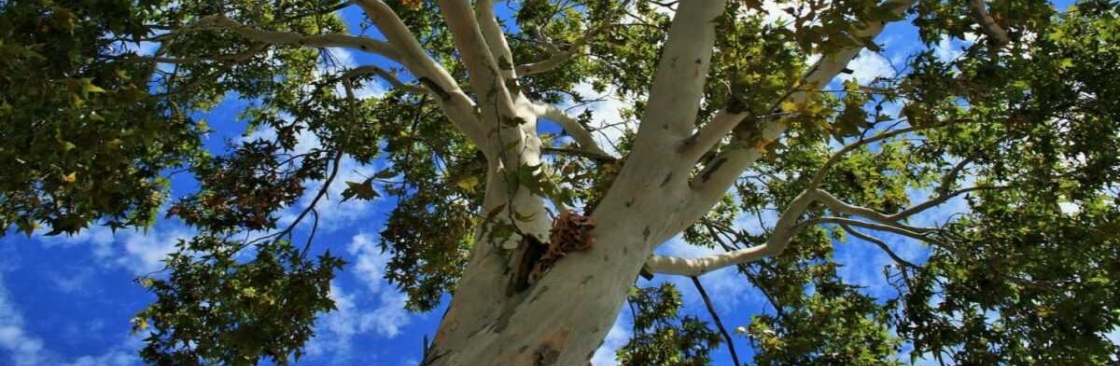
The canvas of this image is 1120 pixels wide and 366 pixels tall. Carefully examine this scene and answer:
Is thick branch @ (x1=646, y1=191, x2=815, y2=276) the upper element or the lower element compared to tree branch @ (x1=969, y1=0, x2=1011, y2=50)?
lower

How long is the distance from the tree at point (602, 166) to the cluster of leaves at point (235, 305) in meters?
0.03

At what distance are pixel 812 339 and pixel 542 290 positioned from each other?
4.17 m

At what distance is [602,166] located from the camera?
21.3 feet

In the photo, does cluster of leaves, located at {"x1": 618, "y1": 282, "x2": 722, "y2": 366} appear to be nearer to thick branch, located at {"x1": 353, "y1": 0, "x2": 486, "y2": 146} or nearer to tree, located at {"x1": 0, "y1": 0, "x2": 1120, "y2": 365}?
tree, located at {"x1": 0, "y1": 0, "x2": 1120, "y2": 365}

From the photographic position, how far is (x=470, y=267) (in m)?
4.28

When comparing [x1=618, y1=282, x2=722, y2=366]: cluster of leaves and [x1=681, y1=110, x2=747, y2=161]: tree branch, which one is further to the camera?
[x1=618, y1=282, x2=722, y2=366]: cluster of leaves

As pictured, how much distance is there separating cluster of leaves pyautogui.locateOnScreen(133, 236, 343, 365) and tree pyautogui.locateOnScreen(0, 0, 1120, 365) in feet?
0.10

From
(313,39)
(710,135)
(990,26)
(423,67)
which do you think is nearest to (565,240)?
(710,135)

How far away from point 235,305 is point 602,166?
A: 3.65 m

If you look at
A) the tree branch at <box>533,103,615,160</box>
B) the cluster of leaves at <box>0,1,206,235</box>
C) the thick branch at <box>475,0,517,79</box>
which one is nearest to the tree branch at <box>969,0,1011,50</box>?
the tree branch at <box>533,103,615,160</box>

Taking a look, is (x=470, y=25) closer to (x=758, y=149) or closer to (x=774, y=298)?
(x=758, y=149)

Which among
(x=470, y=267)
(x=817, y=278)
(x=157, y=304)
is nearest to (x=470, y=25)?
(x=470, y=267)

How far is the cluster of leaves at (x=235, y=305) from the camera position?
6266mm

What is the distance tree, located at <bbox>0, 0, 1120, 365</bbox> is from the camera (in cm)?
401
